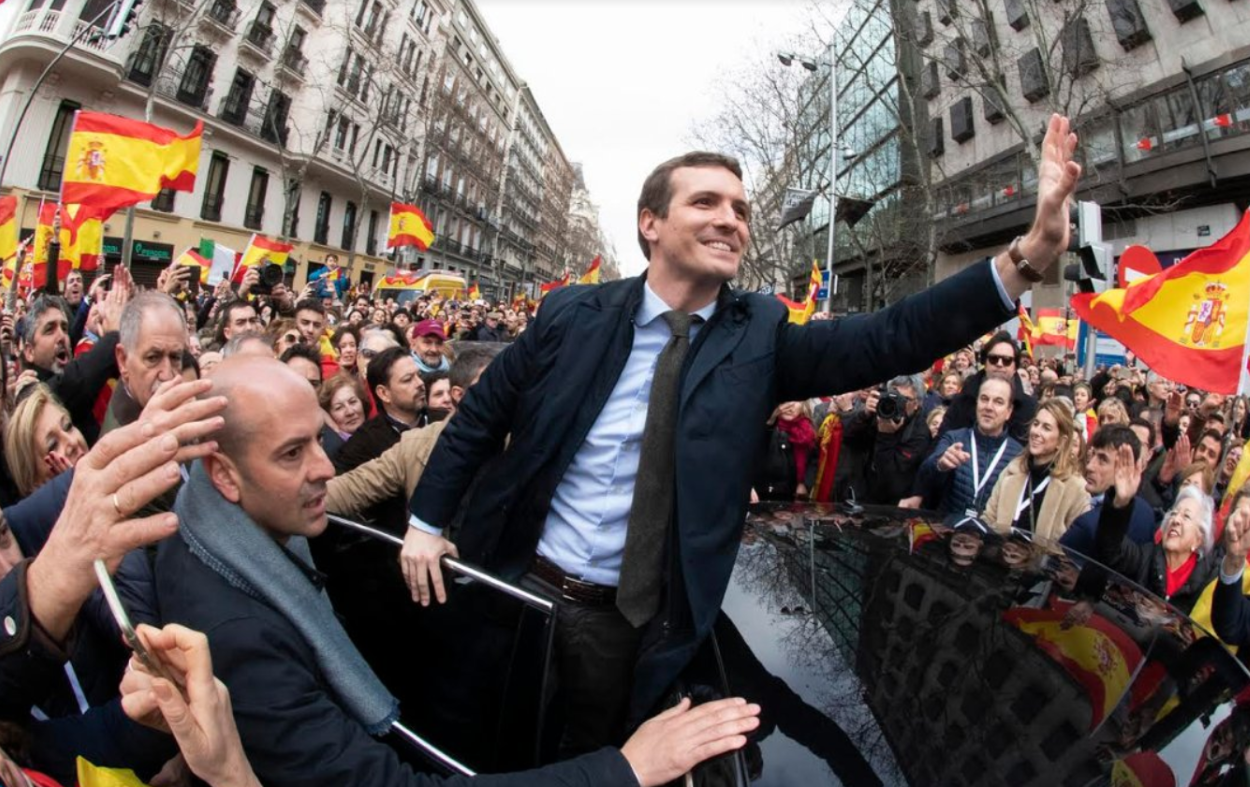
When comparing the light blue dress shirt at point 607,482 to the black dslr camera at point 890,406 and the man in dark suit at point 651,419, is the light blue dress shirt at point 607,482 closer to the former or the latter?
the man in dark suit at point 651,419

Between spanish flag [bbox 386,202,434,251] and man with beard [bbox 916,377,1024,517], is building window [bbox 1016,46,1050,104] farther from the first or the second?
man with beard [bbox 916,377,1024,517]

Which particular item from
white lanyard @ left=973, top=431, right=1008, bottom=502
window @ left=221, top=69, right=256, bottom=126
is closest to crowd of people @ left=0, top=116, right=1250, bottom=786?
white lanyard @ left=973, top=431, right=1008, bottom=502

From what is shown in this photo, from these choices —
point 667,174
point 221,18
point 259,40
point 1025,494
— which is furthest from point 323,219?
point 667,174

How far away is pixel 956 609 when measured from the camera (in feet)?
5.69

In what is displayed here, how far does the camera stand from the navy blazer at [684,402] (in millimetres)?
1678

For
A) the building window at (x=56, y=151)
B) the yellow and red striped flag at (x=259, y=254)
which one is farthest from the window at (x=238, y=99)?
the yellow and red striped flag at (x=259, y=254)

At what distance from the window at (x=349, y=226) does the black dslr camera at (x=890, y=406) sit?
37.5m

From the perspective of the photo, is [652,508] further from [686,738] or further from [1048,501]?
[1048,501]

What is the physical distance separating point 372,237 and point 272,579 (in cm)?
4421

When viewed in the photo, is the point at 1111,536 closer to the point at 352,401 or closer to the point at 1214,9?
the point at 352,401

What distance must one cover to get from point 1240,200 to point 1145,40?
209 inches

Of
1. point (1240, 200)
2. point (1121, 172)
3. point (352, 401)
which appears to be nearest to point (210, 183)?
point (352, 401)

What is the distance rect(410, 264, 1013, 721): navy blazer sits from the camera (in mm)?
1678

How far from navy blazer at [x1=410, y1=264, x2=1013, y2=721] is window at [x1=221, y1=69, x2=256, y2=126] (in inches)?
1246
